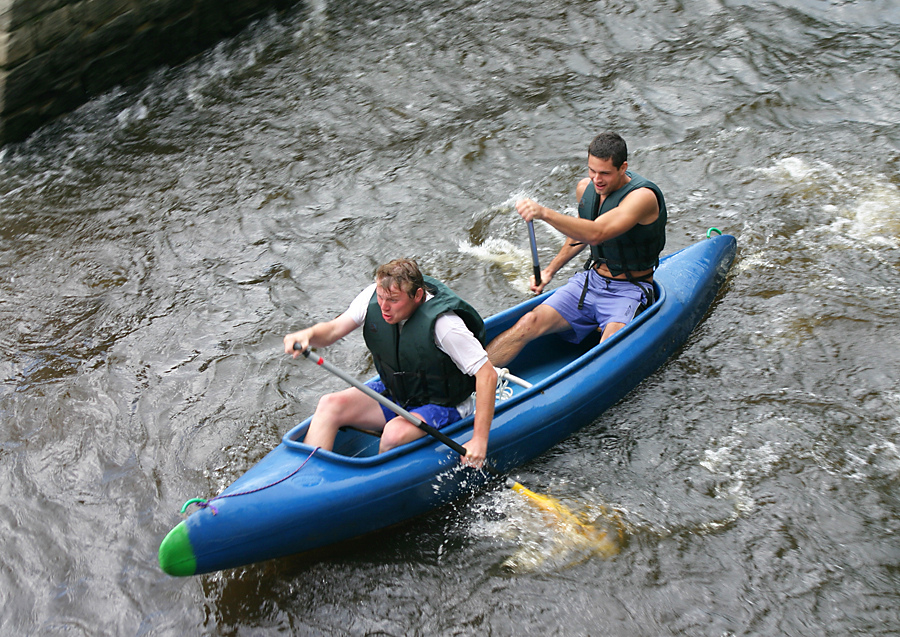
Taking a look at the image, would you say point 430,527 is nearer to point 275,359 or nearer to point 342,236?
point 275,359

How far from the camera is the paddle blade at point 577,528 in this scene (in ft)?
11.6

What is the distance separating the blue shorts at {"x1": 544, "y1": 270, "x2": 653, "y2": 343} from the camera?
432 cm

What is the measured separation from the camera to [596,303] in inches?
173

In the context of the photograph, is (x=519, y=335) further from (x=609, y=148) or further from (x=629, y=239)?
(x=609, y=148)

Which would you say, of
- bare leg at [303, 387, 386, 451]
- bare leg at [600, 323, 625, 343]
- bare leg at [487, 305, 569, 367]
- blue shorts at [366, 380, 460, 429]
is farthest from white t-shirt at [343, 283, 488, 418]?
bare leg at [600, 323, 625, 343]

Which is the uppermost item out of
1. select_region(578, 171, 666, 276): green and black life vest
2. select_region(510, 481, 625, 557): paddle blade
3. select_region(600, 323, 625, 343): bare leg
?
select_region(578, 171, 666, 276): green and black life vest

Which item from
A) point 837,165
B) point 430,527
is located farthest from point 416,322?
point 837,165

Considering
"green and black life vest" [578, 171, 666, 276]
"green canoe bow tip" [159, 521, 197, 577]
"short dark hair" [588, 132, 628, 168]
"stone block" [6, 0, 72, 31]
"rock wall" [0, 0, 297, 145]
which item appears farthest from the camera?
"rock wall" [0, 0, 297, 145]

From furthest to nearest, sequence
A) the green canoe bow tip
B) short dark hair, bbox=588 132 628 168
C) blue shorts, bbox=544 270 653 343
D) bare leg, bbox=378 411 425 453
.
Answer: blue shorts, bbox=544 270 653 343 < short dark hair, bbox=588 132 628 168 < bare leg, bbox=378 411 425 453 < the green canoe bow tip

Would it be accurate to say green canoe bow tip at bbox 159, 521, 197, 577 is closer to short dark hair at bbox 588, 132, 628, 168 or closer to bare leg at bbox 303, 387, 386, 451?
bare leg at bbox 303, 387, 386, 451

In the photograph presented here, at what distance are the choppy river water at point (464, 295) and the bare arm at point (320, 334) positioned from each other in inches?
38.4

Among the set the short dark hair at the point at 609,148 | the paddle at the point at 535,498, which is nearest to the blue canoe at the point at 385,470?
the paddle at the point at 535,498

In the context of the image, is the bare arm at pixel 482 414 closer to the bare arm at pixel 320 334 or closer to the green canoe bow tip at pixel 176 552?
the bare arm at pixel 320 334

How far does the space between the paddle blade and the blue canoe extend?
0.22m
